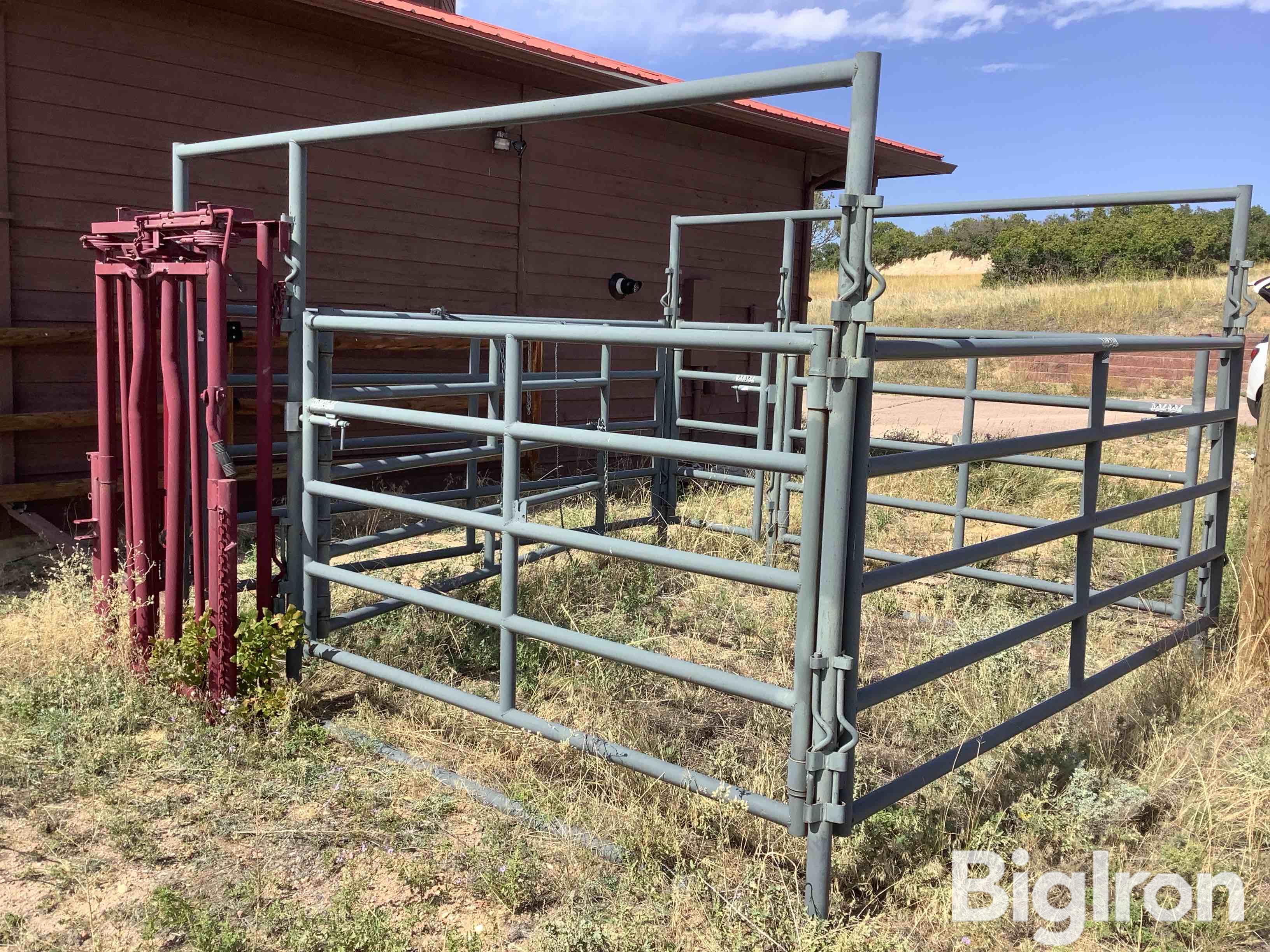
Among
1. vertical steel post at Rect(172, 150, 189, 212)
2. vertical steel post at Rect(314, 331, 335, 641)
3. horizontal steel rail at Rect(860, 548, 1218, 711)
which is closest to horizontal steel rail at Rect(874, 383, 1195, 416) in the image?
horizontal steel rail at Rect(860, 548, 1218, 711)

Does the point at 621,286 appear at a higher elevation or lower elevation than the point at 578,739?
higher

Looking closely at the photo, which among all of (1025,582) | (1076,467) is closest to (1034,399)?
(1076,467)

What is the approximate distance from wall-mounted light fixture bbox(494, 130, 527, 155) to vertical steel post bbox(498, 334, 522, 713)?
18.3 feet

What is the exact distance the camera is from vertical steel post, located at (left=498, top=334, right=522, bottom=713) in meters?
3.37

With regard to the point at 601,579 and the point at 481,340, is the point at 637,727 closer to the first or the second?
the point at 601,579

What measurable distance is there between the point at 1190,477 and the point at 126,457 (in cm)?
485

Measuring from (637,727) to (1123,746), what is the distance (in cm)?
174

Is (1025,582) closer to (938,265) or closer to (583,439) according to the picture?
(583,439)

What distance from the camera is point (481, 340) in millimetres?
7762

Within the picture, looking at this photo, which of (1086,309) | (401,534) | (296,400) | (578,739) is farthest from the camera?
(1086,309)

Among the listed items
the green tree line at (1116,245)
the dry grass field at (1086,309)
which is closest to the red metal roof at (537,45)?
the dry grass field at (1086,309)

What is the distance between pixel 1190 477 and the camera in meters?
5.22

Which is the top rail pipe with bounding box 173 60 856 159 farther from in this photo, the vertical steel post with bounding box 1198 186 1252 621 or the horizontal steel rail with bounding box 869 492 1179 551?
the horizontal steel rail with bounding box 869 492 1179 551

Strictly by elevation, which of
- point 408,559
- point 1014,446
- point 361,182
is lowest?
point 408,559
